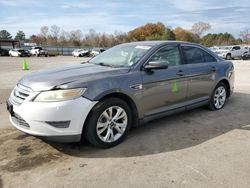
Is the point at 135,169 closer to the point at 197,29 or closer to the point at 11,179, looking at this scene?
the point at 11,179

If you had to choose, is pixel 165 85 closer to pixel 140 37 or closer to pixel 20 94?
pixel 20 94

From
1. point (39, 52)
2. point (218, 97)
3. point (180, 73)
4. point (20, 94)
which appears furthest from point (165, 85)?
point (39, 52)

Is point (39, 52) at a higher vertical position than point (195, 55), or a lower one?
lower

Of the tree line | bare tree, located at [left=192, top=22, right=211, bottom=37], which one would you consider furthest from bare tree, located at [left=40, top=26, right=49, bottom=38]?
bare tree, located at [left=192, top=22, right=211, bottom=37]

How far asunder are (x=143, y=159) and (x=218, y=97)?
3203 millimetres

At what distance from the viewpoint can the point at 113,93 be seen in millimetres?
3975

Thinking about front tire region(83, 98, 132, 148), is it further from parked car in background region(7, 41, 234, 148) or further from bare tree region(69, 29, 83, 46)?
bare tree region(69, 29, 83, 46)

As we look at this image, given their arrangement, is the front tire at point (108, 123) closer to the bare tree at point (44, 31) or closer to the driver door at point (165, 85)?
the driver door at point (165, 85)

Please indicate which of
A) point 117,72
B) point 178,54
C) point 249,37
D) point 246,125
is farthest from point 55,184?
point 249,37

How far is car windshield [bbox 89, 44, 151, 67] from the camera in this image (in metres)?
4.57

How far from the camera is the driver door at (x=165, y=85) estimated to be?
4395mm

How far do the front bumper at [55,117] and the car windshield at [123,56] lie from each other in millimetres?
1196

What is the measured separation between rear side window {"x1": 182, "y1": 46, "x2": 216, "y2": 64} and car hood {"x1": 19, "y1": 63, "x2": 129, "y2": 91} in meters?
1.56

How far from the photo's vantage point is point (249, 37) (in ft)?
221
